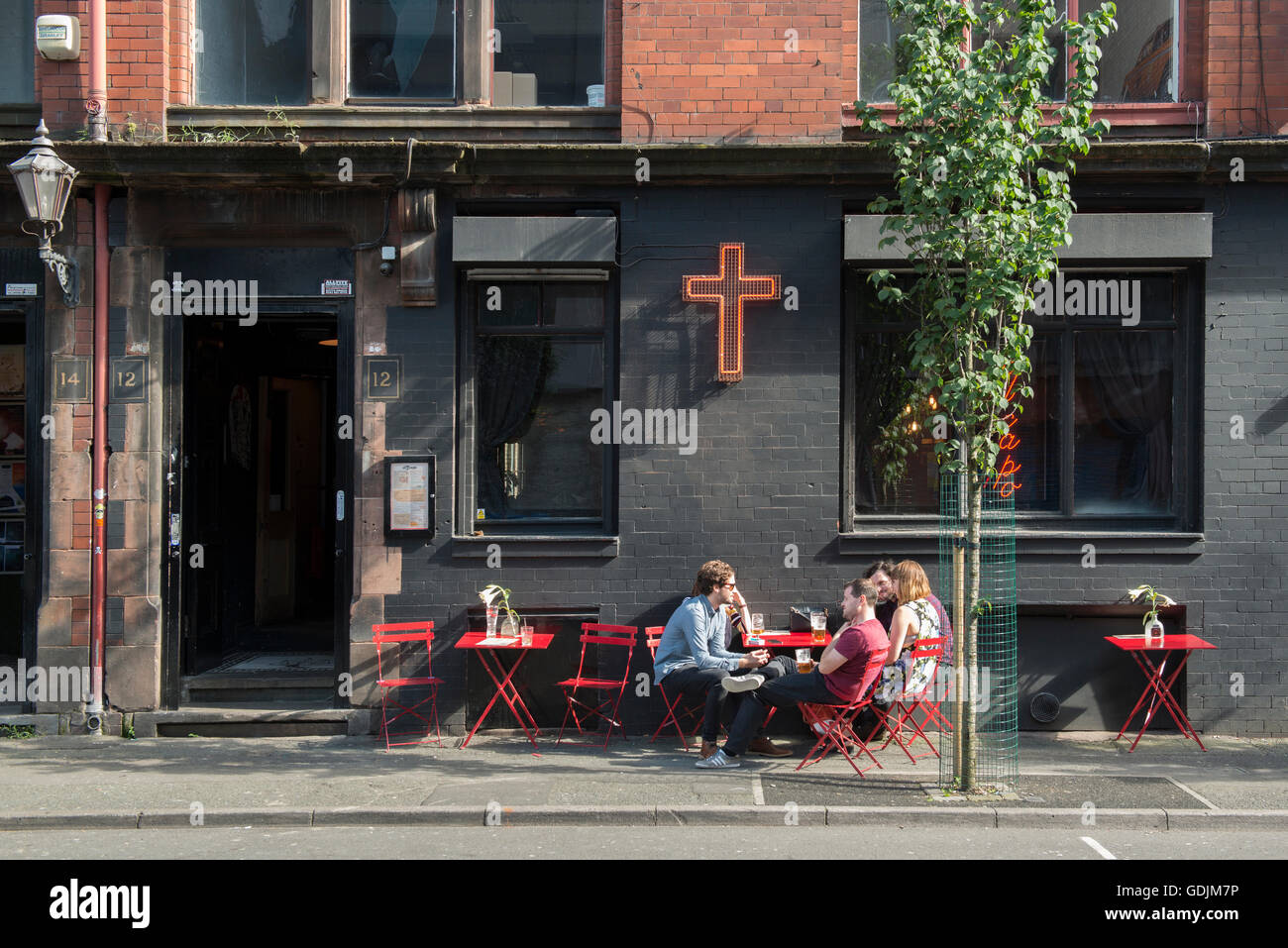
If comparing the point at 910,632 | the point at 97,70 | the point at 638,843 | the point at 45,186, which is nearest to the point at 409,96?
the point at 97,70

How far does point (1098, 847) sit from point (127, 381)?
8088mm

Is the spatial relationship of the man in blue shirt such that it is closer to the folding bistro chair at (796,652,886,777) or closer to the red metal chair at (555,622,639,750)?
the folding bistro chair at (796,652,886,777)

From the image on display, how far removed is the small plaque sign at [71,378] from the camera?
9.26 meters

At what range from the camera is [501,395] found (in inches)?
379

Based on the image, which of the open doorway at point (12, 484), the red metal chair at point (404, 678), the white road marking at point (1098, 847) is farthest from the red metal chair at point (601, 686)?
the open doorway at point (12, 484)

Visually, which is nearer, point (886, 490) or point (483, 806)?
point (483, 806)

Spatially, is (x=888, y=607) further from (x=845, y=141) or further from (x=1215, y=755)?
(x=845, y=141)

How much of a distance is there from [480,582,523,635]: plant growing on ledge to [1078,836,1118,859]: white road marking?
441cm

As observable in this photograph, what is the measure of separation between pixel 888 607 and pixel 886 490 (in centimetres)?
116

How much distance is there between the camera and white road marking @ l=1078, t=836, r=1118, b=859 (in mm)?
6274

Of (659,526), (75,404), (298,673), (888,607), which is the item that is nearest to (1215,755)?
(888,607)

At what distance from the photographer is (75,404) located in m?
9.26

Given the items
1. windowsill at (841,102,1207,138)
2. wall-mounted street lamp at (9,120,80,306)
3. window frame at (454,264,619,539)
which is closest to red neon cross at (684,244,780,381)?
window frame at (454,264,619,539)

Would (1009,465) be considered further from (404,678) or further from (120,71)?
(120,71)
